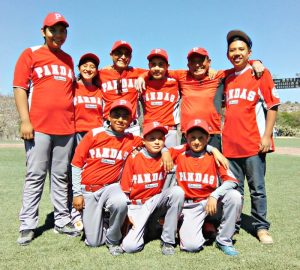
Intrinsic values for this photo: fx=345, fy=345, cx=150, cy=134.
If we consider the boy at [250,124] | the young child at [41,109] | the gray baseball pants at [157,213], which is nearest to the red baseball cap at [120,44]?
the young child at [41,109]

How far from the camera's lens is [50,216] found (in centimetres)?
545

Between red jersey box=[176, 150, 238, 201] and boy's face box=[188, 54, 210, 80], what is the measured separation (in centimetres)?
Result: 117

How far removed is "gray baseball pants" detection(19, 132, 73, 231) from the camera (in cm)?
426

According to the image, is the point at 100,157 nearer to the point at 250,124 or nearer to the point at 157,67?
the point at 157,67

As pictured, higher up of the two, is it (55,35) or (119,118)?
(55,35)

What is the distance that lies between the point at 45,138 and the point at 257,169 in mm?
2673

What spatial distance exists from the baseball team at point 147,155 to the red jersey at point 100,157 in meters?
0.01

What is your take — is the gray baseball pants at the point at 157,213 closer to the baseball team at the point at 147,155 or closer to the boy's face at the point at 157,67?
the baseball team at the point at 147,155

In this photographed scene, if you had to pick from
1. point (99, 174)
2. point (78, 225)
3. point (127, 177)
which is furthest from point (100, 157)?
point (78, 225)

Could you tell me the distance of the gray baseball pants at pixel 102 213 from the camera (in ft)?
12.8

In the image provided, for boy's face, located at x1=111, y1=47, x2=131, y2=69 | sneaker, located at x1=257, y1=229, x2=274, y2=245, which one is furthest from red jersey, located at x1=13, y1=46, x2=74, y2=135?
sneaker, located at x1=257, y1=229, x2=274, y2=245

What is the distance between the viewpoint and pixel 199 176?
4207 millimetres

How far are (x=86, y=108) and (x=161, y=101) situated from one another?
1.05 m

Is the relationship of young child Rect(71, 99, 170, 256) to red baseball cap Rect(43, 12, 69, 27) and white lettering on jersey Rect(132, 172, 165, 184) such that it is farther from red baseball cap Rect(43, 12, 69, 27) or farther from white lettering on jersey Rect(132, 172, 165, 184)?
red baseball cap Rect(43, 12, 69, 27)
